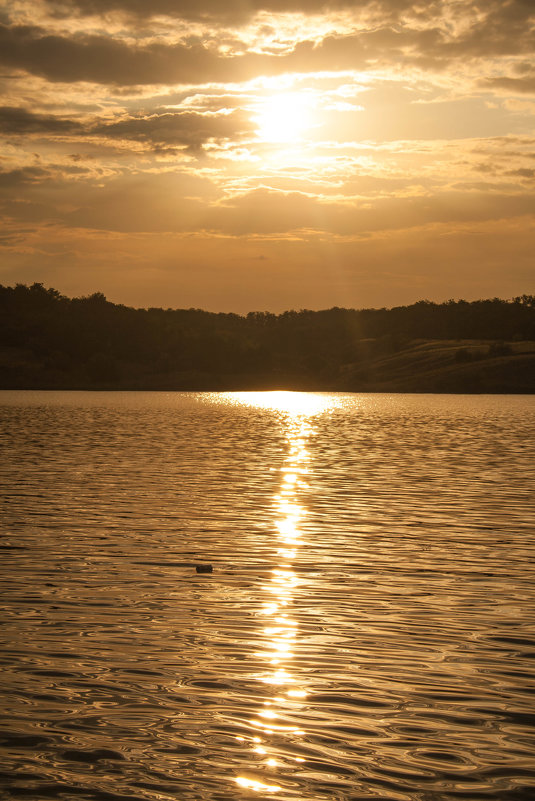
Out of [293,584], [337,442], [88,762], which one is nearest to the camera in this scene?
[88,762]

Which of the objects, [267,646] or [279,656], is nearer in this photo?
[279,656]

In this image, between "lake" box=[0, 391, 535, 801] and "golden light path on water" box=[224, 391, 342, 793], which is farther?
"golden light path on water" box=[224, 391, 342, 793]

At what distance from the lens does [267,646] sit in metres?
15.4

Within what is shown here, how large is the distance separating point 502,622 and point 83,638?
278 inches

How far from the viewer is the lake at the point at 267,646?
10.6m

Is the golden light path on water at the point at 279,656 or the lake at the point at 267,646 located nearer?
the lake at the point at 267,646

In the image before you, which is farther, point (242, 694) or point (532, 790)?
point (242, 694)

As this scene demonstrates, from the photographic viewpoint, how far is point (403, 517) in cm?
3031

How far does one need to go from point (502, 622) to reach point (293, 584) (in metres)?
4.77

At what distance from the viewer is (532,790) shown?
10.1m

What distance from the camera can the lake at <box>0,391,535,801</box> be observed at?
10578 mm

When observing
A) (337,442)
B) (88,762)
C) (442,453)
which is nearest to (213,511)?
(88,762)

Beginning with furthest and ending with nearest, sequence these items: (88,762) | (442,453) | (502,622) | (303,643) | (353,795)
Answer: (442,453) < (502,622) < (303,643) < (88,762) < (353,795)

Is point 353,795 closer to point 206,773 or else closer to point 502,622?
point 206,773
